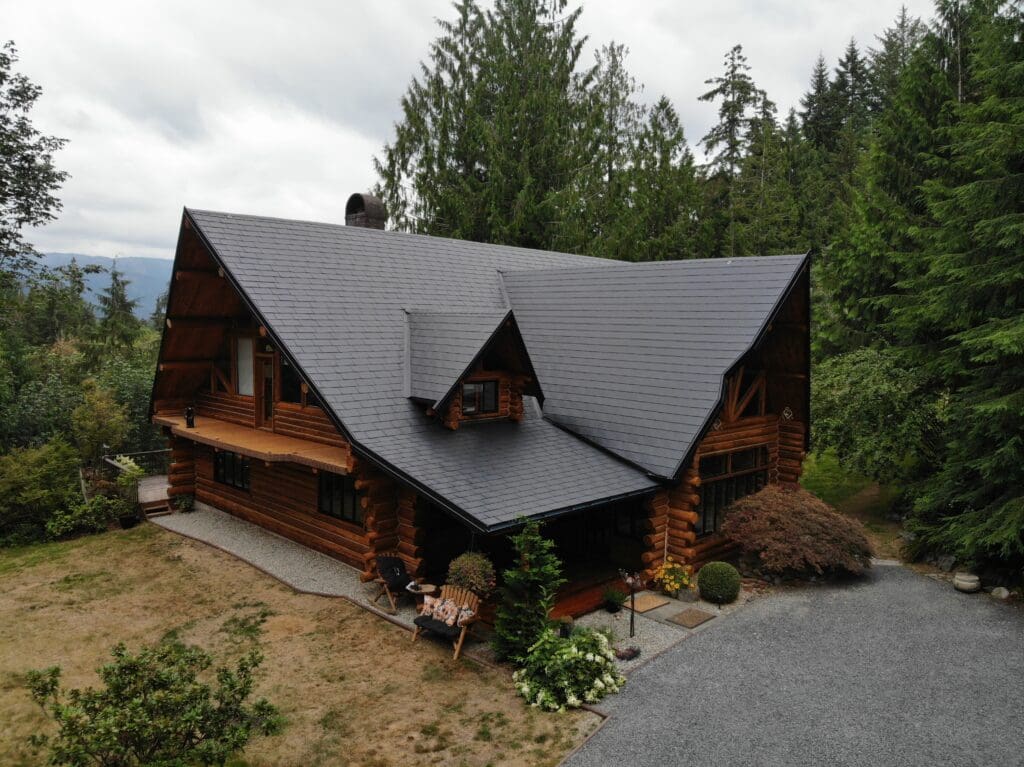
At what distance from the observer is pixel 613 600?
1162 centimetres

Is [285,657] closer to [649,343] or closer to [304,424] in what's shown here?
[304,424]

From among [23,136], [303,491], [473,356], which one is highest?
[23,136]

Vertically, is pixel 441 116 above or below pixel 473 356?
above

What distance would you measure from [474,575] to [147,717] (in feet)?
16.5

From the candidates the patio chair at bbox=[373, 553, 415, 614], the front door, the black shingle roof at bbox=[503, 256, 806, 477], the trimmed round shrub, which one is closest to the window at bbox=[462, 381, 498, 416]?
the black shingle roof at bbox=[503, 256, 806, 477]

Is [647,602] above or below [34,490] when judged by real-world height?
below

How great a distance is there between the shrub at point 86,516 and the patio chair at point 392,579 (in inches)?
346

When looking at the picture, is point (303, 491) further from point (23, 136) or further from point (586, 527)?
point (23, 136)

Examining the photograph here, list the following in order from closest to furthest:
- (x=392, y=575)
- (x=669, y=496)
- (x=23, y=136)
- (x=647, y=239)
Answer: (x=392, y=575) → (x=669, y=496) → (x=23, y=136) → (x=647, y=239)

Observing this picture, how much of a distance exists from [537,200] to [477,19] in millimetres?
10475

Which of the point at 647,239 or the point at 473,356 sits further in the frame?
the point at 647,239

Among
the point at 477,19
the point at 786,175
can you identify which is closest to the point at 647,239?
the point at 786,175

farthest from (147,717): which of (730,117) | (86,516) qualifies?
(730,117)

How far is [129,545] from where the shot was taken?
15258 millimetres
